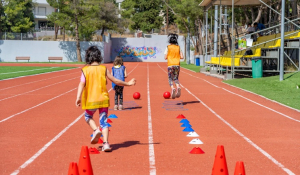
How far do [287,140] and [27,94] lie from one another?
1113 cm

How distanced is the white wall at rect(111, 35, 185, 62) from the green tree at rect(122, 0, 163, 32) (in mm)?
18598

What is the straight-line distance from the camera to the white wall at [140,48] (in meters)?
70.9

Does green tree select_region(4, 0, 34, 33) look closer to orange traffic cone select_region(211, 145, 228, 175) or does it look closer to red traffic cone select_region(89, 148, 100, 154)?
red traffic cone select_region(89, 148, 100, 154)

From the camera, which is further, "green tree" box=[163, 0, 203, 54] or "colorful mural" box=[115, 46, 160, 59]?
"colorful mural" box=[115, 46, 160, 59]

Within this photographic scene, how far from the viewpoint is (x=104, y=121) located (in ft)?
23.9

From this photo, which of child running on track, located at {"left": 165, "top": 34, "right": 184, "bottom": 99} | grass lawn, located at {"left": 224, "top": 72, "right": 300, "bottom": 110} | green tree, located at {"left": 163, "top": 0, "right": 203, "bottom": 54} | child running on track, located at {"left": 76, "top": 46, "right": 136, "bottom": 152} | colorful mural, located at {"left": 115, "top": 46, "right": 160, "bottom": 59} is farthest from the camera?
colorful mural, located at {"left": 115, "top": 46, "right": 160, "bottom": 59}

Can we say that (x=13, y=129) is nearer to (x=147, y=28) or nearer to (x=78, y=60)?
(x=78, y=60)

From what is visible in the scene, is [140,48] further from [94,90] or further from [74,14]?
[94,90]

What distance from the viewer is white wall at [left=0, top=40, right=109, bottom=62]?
5922cm

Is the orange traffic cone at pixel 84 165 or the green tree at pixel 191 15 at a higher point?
the green tree at pixel 191 15

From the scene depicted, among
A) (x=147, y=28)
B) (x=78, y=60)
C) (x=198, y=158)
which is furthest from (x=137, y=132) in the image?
(x=147, y=28)

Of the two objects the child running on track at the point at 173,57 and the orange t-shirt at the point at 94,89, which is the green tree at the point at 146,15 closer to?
the child running on track at the point at 173,57

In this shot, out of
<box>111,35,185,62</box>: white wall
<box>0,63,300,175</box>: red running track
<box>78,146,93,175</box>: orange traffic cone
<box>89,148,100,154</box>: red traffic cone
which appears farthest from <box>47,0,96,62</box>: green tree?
<box>78,146,93,175</box>: orange traffic cone

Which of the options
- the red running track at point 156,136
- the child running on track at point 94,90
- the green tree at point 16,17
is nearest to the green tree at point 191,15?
the green tree at point 16,17
